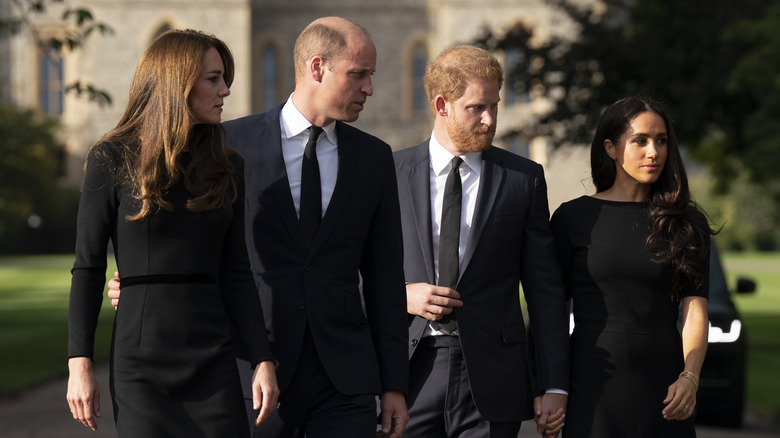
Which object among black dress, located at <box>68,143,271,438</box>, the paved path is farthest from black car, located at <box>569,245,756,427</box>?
black dress, located at <box>68,143,271,438</box>

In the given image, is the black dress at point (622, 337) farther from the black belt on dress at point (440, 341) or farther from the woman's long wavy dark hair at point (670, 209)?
the black belt on dress at point (440, 341)

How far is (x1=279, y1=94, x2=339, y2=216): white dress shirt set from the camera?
173 inches

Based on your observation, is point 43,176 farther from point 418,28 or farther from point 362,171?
point 362,171

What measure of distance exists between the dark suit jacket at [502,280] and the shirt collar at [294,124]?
1.91 feet

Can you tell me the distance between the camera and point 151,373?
12.2 ft

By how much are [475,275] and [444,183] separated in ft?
1.37

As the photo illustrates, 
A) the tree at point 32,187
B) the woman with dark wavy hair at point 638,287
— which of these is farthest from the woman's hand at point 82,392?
the tree at point 32,187

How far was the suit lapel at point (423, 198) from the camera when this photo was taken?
486cm

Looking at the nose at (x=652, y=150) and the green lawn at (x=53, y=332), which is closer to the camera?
the nose at (x=652, y=150)

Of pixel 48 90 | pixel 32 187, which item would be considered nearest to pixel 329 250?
pixel 32 187

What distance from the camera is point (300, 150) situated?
4.45 m

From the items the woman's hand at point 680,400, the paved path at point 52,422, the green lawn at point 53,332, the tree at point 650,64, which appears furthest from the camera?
the tree at point 650,64

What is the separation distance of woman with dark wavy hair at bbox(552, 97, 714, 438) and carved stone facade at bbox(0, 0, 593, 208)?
45.8 metres

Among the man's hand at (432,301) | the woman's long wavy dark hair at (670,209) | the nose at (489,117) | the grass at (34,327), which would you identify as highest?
the nose at (489,117)
